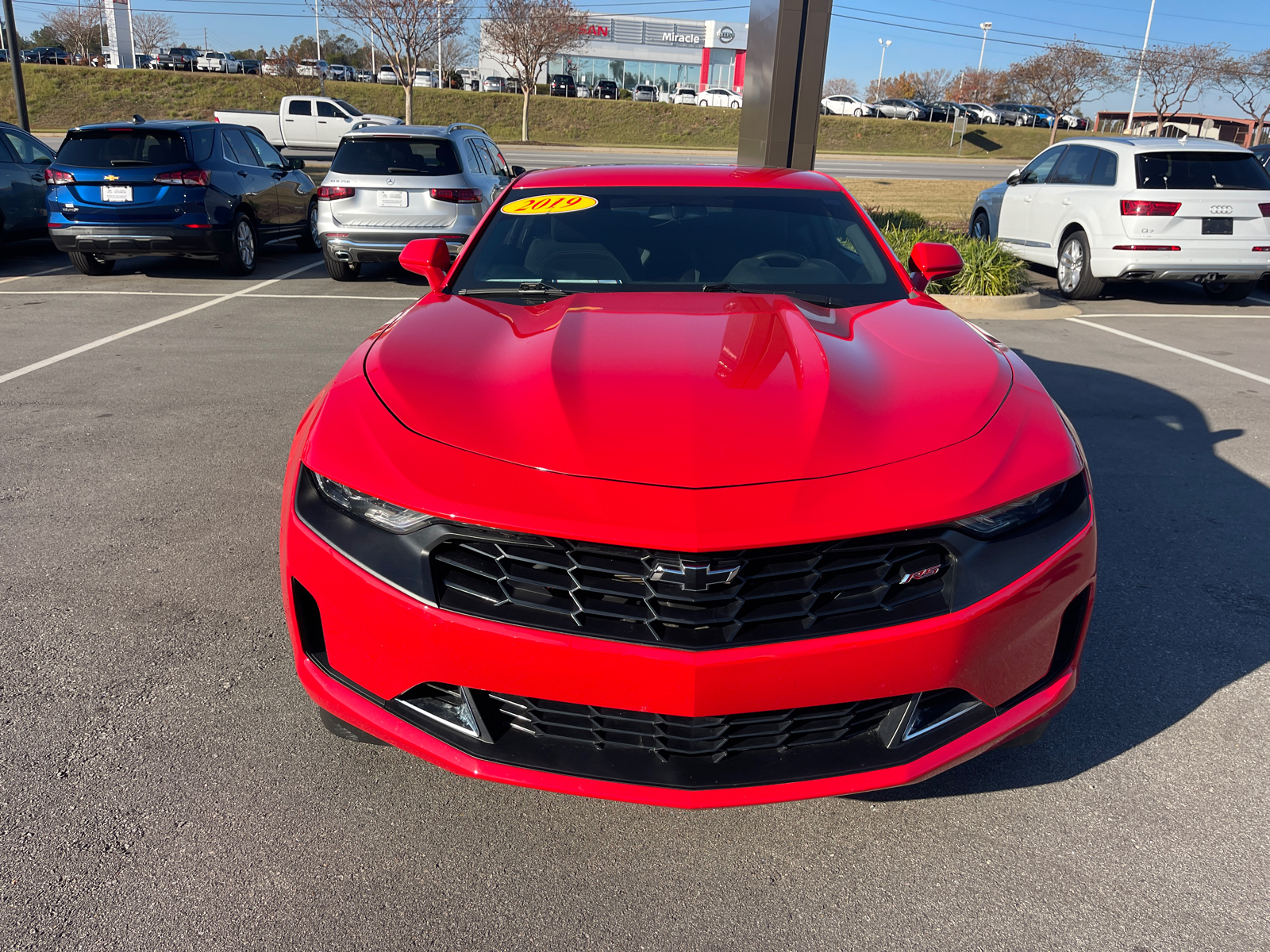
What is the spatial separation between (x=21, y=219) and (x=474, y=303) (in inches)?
446

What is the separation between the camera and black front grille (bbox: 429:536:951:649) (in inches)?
79.2

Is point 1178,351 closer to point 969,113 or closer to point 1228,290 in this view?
point 1228,290

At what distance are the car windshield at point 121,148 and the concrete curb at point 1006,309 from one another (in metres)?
8.62

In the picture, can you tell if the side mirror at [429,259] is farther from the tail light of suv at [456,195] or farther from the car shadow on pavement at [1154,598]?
the tail light of suv at [456,195]

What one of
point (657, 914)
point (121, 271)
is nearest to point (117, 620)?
point (657, 914)

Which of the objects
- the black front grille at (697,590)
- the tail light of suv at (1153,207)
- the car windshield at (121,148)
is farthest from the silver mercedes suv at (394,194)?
the black front grille at (697,590)

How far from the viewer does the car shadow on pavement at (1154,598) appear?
279 cm

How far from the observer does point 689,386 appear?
98.7 inches

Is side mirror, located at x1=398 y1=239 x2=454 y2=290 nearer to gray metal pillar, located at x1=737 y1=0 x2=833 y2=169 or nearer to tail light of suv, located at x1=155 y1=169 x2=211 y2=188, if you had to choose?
tail light of suv, located at x1=155 y1=169 x2=211 y2=188

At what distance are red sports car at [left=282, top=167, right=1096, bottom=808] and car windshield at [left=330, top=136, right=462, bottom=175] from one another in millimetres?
8953

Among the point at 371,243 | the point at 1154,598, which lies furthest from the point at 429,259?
the point at 371,243

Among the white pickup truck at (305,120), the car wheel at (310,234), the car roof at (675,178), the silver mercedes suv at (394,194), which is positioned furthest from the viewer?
the white pickup truck at (305,120)

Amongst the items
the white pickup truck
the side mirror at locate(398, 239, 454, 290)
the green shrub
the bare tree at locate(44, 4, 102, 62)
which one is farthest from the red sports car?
the bare tree at locate(44, 4, 102, 62)

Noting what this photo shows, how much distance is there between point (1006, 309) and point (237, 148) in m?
9.27
